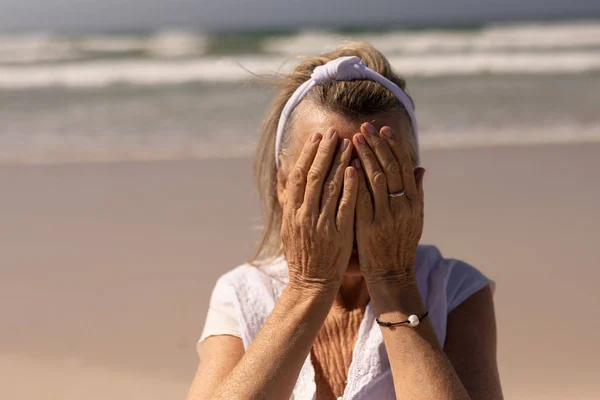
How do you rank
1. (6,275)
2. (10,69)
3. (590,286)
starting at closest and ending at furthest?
(590,286), (6,275), (10,69)

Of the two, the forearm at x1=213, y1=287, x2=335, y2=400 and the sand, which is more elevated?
the sand

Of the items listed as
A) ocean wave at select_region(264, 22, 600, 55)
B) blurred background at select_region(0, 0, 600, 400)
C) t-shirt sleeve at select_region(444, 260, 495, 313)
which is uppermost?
ocean wave at select_region(264, 22, 600, 55)

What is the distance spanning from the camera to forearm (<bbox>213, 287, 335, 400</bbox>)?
7.13 ft

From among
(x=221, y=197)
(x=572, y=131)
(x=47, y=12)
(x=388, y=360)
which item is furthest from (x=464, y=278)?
(x=47, y=12)

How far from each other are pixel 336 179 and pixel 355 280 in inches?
19.7

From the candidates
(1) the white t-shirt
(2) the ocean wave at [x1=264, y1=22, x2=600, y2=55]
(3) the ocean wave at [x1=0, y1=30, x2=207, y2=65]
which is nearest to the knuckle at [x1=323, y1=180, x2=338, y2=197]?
(1) the white t-shirt

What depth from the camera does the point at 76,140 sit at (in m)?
9.20

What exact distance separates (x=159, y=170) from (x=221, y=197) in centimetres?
111

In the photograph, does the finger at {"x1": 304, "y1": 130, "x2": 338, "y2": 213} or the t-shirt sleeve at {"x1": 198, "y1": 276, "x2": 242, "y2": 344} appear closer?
the finger at {"x1": 304, "y1": 130, "x2": 338, "y2": 213}

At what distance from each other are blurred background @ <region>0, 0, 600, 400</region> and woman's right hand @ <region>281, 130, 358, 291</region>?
72cm

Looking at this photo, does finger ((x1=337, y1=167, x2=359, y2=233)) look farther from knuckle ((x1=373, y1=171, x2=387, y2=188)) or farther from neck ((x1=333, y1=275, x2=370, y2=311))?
neck ((x1=333, y1=275, x2=370, y2=311))

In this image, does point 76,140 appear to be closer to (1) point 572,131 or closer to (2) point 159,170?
(2) point 159,170

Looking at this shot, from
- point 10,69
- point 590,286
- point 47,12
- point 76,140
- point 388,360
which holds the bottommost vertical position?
point 388,360

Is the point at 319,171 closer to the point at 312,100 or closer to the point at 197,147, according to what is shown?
the point at 312,100
